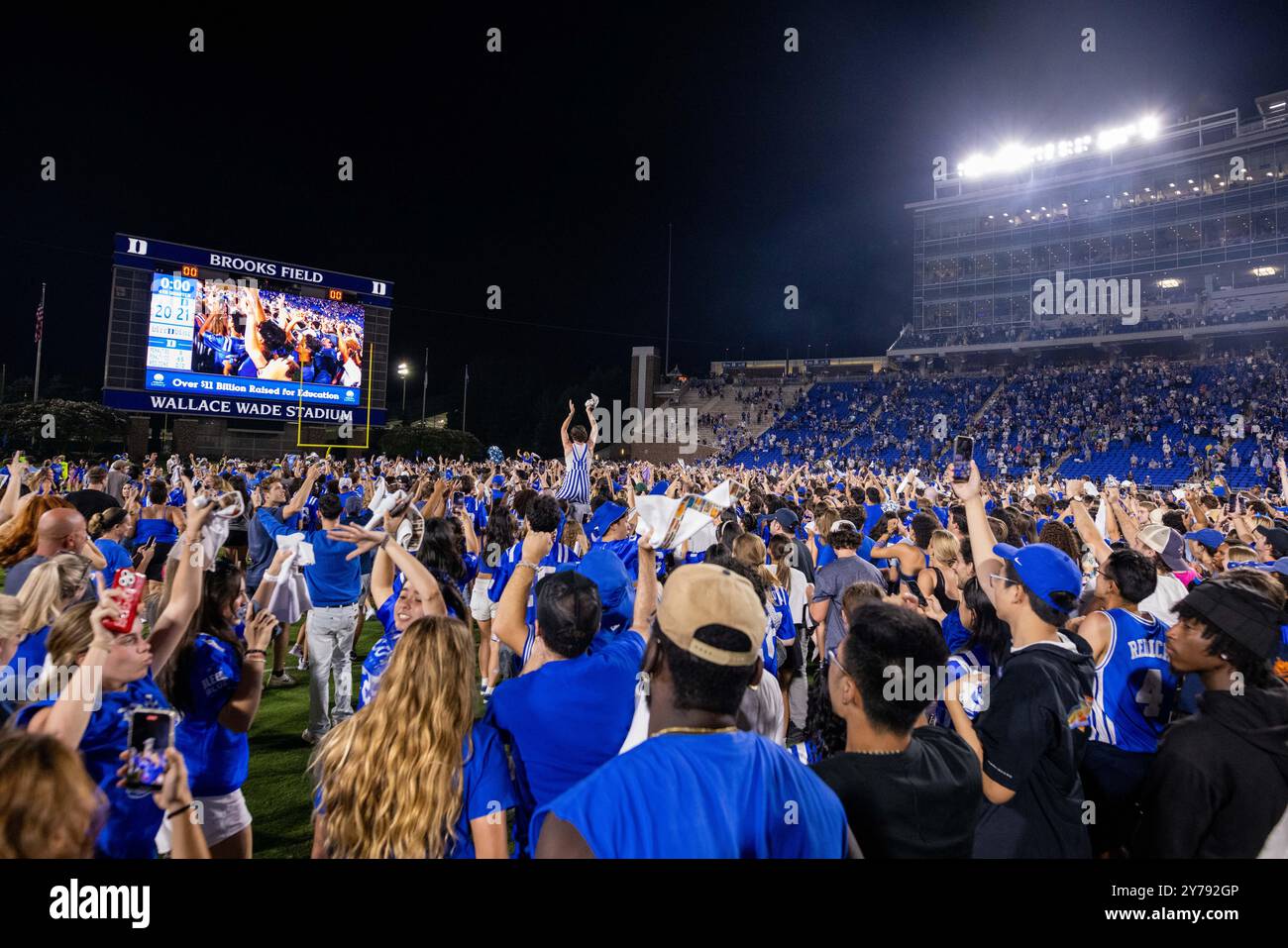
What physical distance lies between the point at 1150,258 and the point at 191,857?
5881 centimetres

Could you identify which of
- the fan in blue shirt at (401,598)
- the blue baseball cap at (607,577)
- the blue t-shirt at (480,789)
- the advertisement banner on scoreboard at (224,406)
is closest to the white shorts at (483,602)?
the fan in blue shirt at (401,598)

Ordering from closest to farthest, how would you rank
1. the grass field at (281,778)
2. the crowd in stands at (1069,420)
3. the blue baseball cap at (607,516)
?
the grass field at (281,778)
the blue baseball cap at (607,516)
the crowd in stands at (1069,420)

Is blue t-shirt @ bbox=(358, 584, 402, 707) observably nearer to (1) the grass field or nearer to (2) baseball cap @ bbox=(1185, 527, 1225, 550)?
(1) the grass field

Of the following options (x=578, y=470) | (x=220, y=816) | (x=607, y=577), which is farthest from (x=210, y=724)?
(x=578, y=470)

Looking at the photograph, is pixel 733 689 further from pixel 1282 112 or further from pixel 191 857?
pixel 1282 112

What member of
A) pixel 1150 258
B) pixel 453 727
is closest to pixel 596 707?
pixel 453 727

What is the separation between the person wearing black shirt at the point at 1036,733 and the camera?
2.46m

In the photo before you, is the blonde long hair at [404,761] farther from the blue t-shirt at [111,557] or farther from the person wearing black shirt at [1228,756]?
the blue t-shirt at [111,557]

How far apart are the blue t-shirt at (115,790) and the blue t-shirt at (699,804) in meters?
1.70

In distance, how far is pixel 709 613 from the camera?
1672mm

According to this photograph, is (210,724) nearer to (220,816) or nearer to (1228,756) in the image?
(220,816)

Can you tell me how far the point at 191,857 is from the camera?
1.87 meters
